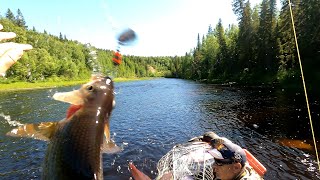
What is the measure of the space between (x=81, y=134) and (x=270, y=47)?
62.7 metres

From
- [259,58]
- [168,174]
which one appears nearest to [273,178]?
[168,174]

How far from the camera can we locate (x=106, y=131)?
7.52ft

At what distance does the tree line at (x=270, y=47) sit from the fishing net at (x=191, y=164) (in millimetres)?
34234

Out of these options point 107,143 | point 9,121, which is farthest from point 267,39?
point 107,143

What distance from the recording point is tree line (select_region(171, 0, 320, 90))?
43781 mm

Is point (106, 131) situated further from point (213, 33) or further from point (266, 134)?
point (213, 33)

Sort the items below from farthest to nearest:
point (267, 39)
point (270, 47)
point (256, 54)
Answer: point (256, 54)
point (267, 39)
point (270, 47)

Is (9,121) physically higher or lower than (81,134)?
lower

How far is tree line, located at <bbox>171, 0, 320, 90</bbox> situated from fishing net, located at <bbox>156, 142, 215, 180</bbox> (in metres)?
34.2

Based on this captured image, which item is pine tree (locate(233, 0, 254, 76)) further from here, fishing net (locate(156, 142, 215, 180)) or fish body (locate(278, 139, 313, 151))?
fishing net (locate(156, 142, 215, 180))

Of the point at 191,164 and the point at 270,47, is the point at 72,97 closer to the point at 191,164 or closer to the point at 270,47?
the point at 191,164

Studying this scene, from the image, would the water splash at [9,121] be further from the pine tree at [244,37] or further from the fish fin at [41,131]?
the pine tree at [244,37]

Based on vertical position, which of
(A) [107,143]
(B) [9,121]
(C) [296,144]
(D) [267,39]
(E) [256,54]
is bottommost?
(C) [296,144]

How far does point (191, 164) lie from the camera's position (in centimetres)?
778
